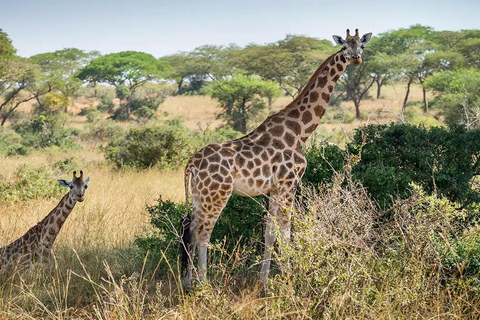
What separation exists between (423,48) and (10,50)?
1002 inches

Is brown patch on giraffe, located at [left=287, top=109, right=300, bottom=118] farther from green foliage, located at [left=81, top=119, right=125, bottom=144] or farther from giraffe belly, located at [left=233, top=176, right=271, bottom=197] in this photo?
green foliage, located at [left=81, top=119, right=125, bottom=144]

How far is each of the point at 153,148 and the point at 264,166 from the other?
813cm

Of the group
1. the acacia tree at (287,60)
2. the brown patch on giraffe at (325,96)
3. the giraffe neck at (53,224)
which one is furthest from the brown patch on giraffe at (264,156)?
the acacia tree at (287,60)

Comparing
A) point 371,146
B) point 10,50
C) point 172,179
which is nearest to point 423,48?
point 10,50

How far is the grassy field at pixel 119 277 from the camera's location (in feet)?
12.1

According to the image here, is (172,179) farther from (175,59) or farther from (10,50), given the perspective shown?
(175,59)

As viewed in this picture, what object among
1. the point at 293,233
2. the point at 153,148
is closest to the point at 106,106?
the point at 153,148

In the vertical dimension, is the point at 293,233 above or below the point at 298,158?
below

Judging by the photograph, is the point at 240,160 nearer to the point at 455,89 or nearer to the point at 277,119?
the point at 277,119

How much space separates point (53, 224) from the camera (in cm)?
530

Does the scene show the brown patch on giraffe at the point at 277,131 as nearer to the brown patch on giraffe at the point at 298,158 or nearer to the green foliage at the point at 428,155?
the brown patch on giraffe at the point at 298,158

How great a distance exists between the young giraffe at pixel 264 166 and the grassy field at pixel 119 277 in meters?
0.38

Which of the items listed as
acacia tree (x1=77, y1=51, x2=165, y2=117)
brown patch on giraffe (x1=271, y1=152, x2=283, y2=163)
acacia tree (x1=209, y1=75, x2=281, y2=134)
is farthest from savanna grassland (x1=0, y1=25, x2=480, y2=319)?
acacia tree (x1=77, y1=51, x2=165, y2=117)

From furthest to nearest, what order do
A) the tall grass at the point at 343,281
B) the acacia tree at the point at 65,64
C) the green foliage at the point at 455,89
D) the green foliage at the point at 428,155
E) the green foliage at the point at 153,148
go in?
the acacia tree at the point at 65,64 → the green foliage at the point at 455,89 → the green foliage at the point at 153,148 → the green foliage at the point at 428,155 → the tall grass at the point at 343,281
